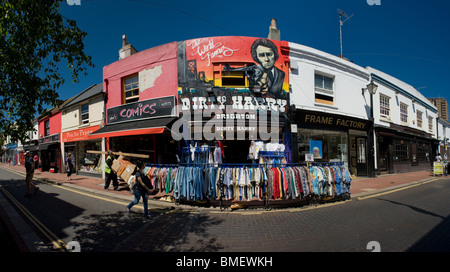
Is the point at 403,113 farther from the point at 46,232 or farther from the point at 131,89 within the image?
the point at 46,232

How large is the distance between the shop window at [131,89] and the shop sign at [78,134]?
143 inches

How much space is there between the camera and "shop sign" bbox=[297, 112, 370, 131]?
1053 cm

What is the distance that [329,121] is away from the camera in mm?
11320

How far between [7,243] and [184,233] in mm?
3985

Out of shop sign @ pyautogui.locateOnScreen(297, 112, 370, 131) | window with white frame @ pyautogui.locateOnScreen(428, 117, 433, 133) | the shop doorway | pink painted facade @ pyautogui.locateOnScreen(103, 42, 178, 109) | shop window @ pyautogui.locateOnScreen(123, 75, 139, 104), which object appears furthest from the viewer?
window with white frame @ pyautogui.locateOnScreen(428, 117, 433, 133)

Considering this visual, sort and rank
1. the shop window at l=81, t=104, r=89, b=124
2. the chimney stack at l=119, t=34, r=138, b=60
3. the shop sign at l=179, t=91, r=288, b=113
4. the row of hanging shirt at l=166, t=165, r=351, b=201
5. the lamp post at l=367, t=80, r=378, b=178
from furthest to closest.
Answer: the shop window at l=81, t=104, r=89, b=124
the chimney stack at l=119, t=34, r=138, b=60
the lamp post at l=367, t=80, r=378, b=178
the shop sign at l=179, t=91, r=288, b=113
the row of hanging shirt at l=166, t=165, r=351, b=201

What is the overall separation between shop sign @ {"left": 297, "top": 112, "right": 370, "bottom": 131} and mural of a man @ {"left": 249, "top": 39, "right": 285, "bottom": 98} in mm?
2054

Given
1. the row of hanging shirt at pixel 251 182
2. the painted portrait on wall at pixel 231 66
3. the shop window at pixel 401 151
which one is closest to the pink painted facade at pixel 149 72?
the painted portrait on wall at pixel 231 66

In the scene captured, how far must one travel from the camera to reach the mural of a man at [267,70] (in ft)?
32.3

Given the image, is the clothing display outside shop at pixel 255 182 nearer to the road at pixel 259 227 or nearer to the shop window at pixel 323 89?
the road at pixel 259 227

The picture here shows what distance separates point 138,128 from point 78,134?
9334 millimetres

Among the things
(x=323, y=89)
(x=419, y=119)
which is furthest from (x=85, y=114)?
(x=419, y=119)
